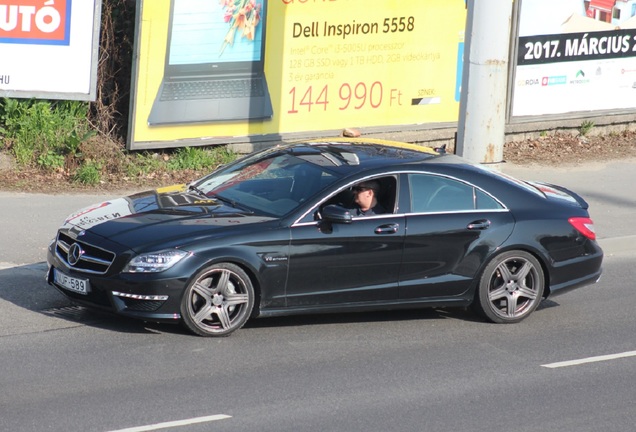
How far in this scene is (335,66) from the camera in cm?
1529

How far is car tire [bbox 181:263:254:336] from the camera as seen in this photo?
8492 millimetres

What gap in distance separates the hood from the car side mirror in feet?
1.44

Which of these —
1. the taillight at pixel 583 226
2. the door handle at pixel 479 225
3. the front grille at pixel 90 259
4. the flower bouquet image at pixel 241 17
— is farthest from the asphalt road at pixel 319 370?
the flower bouquet image at pixel 241 17

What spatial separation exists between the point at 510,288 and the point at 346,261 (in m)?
1.64

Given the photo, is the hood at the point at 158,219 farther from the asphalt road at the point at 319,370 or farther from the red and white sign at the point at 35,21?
the red and white sign at the point at 35,21

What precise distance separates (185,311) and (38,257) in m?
2.84

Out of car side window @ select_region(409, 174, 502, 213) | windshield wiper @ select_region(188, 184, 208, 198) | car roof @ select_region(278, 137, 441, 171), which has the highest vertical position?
car roof @ select_region(278, 137, 441, 171)

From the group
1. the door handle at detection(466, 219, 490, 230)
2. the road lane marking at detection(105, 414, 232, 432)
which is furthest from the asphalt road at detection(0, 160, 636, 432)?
the door handle at detection(466, 219, 490, 230)

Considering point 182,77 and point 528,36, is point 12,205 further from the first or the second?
point 528,36

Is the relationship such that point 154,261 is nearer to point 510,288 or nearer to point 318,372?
point 318,372

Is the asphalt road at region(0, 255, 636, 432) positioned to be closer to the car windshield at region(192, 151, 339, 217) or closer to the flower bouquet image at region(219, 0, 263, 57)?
the car windshield at region(192, 151, 339, 217)

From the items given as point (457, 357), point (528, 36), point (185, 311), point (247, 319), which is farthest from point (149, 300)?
point (528, 36)

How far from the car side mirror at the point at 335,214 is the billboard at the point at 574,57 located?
8.82 metres

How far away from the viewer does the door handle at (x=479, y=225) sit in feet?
31.0
